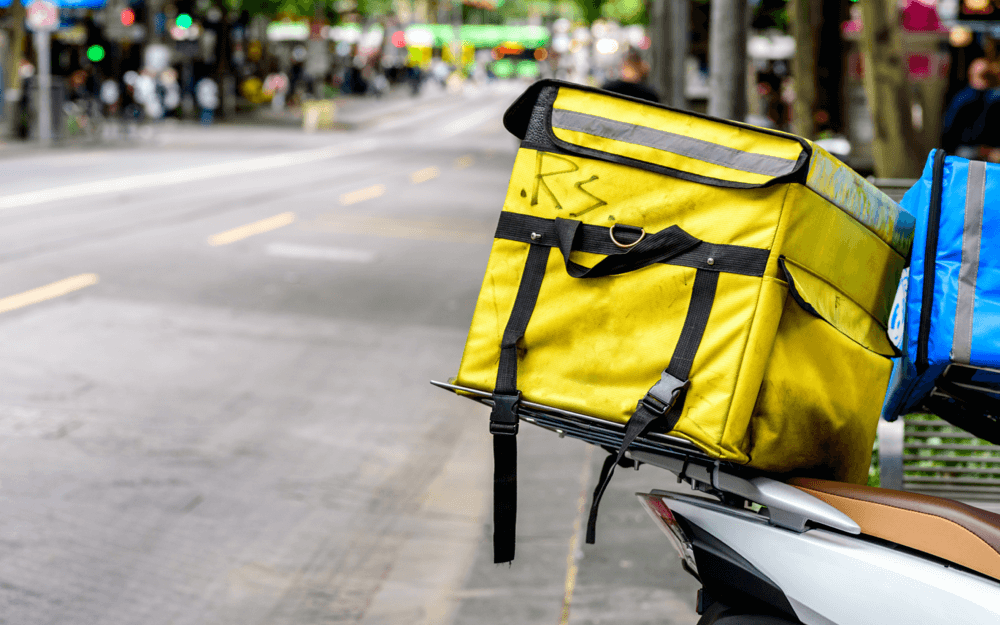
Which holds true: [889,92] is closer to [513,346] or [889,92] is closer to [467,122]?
[513,346]

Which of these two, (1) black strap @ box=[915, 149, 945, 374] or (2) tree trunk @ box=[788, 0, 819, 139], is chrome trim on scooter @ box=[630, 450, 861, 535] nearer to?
(1) black strap @ box=[915, 149, 945, 374]

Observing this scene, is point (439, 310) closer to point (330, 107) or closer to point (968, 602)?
point (968, 602)

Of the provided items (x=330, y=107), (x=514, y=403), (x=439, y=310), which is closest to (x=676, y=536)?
(x=514, y=403)

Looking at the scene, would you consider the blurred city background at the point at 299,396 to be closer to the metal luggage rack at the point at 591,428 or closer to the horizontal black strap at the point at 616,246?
the metal luggage rack at the point at 591,428

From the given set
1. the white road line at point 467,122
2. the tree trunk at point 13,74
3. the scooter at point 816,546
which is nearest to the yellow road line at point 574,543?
the scooter at point 816,546

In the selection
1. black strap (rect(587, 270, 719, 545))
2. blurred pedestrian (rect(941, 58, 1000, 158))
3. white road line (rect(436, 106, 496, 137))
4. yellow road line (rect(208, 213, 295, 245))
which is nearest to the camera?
black strap (rect(587, 270, 719, 545))

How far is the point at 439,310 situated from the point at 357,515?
5013 mm

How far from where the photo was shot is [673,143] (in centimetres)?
274

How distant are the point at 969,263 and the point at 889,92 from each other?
5517mm

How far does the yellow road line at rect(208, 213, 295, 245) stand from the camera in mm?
13969

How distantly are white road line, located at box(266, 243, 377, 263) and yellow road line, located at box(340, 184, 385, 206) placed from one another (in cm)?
485

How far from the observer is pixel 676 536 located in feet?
10.1

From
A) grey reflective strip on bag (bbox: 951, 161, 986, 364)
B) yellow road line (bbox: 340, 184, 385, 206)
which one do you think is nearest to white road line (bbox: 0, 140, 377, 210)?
yellow road line (bbox: 340, 184, 385, 206)

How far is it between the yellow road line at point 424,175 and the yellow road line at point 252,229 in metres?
6.91
